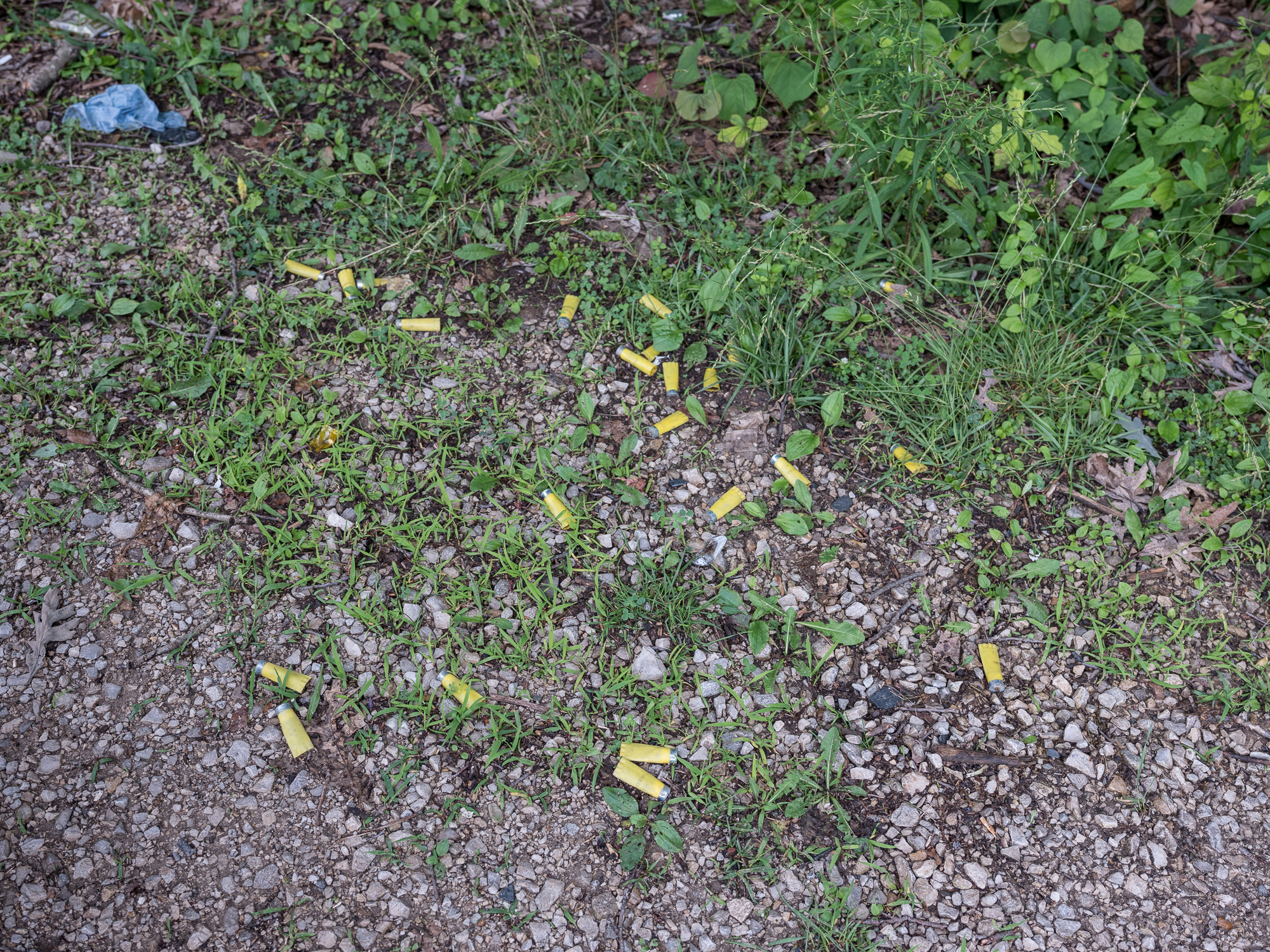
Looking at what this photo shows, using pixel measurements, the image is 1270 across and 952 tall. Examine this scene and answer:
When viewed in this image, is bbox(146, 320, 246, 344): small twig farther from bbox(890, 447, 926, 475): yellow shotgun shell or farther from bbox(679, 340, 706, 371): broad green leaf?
bbox(890, 447, 926, 475): yellow shotgun shell

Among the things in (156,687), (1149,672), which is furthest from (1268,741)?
(156,687)

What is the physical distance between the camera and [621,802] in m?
2.49

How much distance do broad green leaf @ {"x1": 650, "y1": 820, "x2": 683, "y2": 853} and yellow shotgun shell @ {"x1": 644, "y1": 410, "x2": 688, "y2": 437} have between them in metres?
1.42

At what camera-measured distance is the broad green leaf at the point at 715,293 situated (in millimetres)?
3332

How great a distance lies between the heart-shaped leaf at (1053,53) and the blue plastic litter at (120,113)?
390cm

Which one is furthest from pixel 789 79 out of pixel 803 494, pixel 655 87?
pixel 803 494

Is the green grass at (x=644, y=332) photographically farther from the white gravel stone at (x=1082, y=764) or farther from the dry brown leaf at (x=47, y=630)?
the white gravel stone at (x=1082, y=764)

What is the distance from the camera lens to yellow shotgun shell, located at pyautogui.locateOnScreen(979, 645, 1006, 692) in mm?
2748

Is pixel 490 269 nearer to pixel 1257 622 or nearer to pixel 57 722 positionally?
pixel 57 722

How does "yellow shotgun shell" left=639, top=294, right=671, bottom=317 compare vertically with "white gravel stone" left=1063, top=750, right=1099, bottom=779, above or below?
above

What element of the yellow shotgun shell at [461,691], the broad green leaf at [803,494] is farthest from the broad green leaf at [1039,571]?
the yellow shotgun shell at [461,691]

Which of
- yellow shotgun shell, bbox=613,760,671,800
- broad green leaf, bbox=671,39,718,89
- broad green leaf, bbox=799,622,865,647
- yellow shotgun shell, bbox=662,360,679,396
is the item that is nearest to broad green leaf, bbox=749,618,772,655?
broad green leaf, bbox=799,622,865,647

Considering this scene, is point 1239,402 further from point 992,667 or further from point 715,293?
point 715,293

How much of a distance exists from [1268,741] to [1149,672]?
1.27 ft
